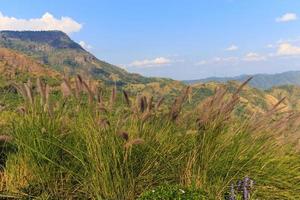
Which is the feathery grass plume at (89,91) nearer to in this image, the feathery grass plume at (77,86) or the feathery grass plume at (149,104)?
the feathery grass plume at (77,86)

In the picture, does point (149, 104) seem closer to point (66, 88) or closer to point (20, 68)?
point (66, 88)

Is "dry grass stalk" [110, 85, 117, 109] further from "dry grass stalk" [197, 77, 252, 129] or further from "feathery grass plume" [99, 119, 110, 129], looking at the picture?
"dry grass stalk" [197, 77, 252, 129]

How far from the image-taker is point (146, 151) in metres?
5.00

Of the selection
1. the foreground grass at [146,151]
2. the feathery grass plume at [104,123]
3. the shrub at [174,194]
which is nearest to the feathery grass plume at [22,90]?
the foreground grass at [146,151]

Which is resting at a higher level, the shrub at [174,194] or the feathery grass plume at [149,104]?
the feathery grass plume at [149,104]

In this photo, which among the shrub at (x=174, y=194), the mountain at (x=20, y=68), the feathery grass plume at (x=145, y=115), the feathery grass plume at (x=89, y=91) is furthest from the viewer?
the mountain at (x=20, y=68)

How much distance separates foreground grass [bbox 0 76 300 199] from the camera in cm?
479

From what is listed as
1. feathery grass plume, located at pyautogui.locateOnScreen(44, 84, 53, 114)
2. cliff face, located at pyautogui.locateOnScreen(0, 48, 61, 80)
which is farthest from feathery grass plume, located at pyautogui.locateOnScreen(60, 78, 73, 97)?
cliff face, located at pyautogui.locateOnScreen(0, 48, 61, 80)

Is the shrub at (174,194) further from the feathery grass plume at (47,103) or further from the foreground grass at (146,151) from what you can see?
the feathery grass plume at (47,103)

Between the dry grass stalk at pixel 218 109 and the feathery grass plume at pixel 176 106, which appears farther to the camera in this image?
the feathery grass plume at pixel 176 106

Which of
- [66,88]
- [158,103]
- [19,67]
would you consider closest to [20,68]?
[19,67]

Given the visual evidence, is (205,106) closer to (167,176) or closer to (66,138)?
(167,176)

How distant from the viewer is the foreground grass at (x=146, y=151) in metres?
4.79

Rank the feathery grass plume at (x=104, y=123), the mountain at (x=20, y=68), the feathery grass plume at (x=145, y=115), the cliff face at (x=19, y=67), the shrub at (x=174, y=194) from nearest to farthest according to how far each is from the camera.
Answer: the shrub at (x=174, y=194)
the feathery grass plume at (x=104, y=123)
the feathery grass plume at (x=145, y=115)
the mountain at (x=20, y=68)
the cliff face at (x=19, y=67)
